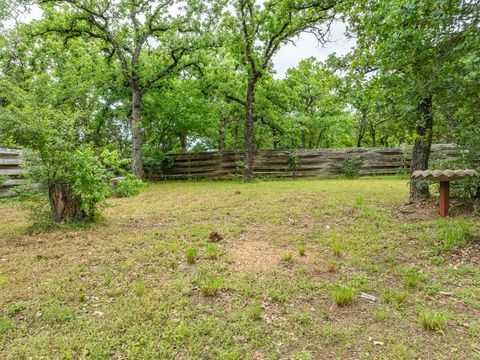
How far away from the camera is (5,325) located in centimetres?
238

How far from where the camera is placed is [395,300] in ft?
9.06

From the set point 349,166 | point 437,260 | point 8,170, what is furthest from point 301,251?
point 349,166

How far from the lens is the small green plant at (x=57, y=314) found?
2.48 metres

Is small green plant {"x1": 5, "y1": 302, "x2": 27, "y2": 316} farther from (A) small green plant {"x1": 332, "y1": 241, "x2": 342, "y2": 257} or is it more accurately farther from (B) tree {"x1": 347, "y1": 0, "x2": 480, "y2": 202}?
(B) tree {"x1": 347, "y1": 0, "x2": 480, "y2": 202}

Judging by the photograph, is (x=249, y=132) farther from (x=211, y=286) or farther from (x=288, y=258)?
(x=211, y=286)

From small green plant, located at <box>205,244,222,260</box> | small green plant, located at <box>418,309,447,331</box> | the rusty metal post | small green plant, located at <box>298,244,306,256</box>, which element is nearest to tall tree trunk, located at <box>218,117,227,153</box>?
the rusty metal post

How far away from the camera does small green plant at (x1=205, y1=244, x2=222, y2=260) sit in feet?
12.4

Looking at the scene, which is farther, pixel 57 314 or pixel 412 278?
pixel 412 278

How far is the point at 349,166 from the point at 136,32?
10.8 metres

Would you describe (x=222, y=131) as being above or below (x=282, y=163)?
above

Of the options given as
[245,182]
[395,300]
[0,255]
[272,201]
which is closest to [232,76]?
[245,182]

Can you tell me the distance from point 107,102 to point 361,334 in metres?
14.1

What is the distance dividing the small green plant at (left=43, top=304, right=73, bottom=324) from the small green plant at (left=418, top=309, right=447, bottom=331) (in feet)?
9.84

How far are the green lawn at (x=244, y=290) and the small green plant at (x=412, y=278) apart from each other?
0.04ft
